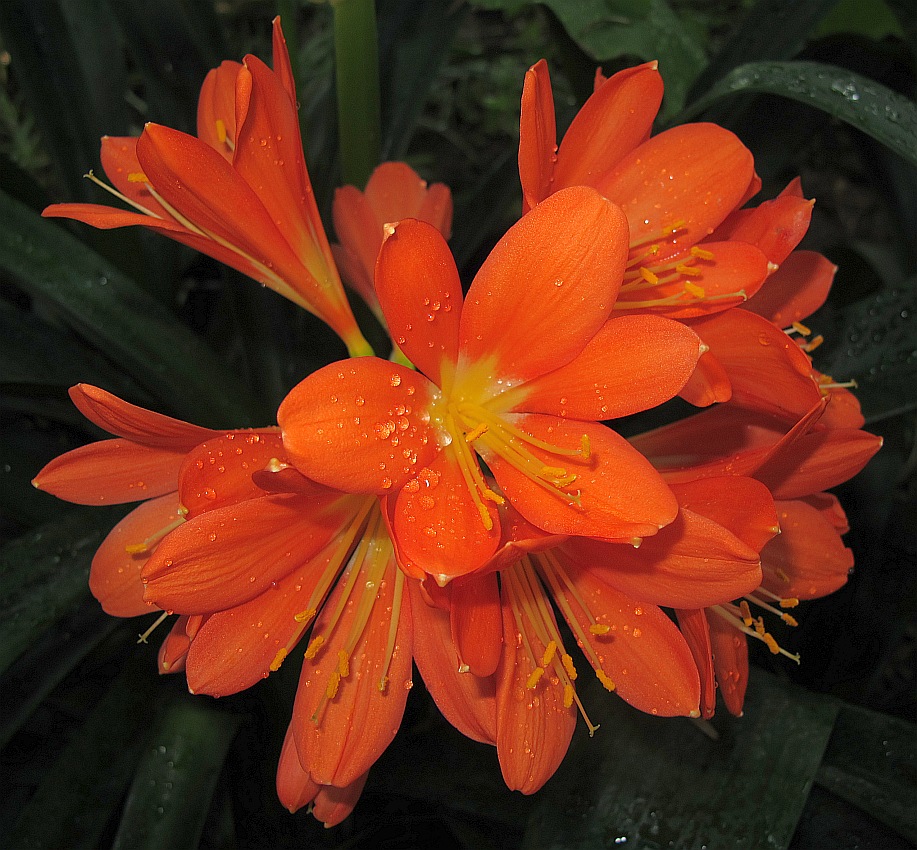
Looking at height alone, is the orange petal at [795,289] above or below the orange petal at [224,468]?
above

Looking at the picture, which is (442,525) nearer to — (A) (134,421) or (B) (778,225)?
(A) (134,421)

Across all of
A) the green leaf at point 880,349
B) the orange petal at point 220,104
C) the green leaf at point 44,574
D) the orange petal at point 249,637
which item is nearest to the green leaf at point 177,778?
the green leaf at point 44,574

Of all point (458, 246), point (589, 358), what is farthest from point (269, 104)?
point (458, 246)

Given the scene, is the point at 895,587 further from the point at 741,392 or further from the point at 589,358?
the point at 589,358

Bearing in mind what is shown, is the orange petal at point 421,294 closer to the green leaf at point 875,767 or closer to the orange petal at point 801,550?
the orange petal at point 801,550

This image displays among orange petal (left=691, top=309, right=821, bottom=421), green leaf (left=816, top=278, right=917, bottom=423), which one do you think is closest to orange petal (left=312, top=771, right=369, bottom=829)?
orange petal (left=691, top=309, right=821, bottom=421)
